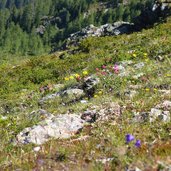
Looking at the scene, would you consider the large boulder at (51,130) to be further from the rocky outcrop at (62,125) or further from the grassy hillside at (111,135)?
the grassy hillside at (111,135)

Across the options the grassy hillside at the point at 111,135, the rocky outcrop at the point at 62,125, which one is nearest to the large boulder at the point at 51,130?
the rocky outcrop at the point at 62,125

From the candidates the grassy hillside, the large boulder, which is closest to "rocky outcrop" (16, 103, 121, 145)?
the large boulder

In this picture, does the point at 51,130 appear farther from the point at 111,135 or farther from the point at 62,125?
the point at 111,135

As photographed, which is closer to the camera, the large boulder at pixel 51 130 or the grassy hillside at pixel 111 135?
the grassy hillside at pixel 111 135

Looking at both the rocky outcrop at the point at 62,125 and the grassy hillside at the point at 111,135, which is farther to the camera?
the rocky outcrop at the point at 62,125

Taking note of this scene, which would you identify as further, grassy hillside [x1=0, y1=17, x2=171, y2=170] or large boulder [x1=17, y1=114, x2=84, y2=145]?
large boulder [x1=17, y1=114, x2=84, y2=145]

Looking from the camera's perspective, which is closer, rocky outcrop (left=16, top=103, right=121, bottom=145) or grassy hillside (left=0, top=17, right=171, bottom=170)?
grassy hillside (left=0, top=17, right=171, bottom=170)

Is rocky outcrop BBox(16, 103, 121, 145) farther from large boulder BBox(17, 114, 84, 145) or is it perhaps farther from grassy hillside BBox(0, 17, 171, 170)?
grassy hillside BBox(0, 17, 171, 170)

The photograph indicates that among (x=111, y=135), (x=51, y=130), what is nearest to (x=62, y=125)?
(x=51, y=130)

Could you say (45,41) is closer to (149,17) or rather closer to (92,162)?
(149,17)

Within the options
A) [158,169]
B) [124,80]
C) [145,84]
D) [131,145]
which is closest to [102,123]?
[131,145]

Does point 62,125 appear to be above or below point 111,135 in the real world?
below

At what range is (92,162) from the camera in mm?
5598

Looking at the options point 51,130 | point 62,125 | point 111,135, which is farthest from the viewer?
point 62,125
